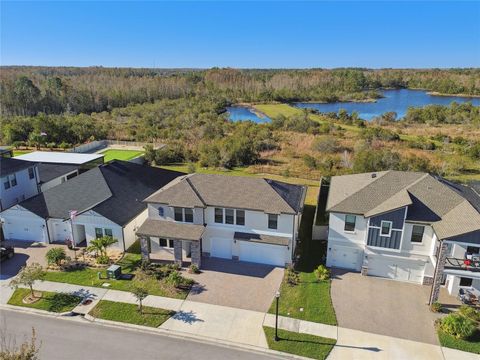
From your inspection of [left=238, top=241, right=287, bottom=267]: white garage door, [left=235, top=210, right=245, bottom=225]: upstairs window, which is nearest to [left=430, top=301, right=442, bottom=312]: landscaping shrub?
[left=238, top=241, right=287, bottom=267]: white garage door

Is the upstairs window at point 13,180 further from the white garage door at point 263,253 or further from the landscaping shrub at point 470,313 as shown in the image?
the landscaping shrub at point 470,313

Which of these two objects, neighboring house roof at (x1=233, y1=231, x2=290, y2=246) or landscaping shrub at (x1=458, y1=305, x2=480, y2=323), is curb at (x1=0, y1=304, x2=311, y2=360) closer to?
neighboring house roof at (x1=233, y1=231, x2=290, y2=246)

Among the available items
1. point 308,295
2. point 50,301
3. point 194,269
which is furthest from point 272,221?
point 50,301

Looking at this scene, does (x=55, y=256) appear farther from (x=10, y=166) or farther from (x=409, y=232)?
(x=409, y=232)

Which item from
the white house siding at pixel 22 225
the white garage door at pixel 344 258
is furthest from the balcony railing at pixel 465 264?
the white house siding at pixel 22 225

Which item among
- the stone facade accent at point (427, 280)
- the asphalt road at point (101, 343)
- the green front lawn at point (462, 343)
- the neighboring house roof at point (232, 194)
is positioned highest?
the neighboring house roof at point (232, 194)
